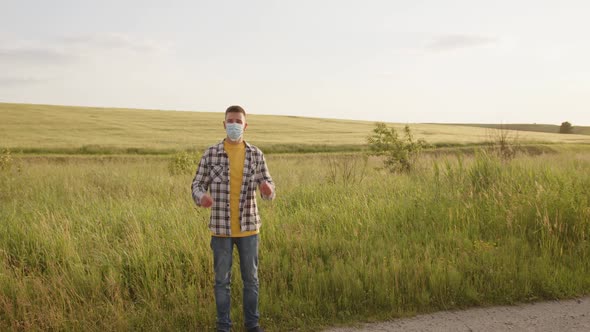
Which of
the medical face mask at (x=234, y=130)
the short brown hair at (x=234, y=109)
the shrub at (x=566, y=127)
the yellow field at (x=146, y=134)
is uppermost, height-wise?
the shrub at (x=566, y=127)

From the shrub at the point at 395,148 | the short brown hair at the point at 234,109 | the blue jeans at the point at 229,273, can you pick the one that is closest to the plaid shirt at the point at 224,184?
the blue jeans at the point at 229,273

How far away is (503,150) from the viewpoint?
41.7ft

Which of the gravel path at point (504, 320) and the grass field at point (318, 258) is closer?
the gravel path at point (504, 320)

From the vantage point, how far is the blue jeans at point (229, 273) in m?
4.30

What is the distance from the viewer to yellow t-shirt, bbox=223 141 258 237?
4.29 m

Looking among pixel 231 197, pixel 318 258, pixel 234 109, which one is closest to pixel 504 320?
pixel 318 258

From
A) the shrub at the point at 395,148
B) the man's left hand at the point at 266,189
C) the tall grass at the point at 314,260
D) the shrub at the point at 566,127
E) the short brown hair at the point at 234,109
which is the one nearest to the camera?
the man's left hand at the point at 266,189

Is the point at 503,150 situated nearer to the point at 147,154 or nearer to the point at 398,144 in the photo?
the point at 398,144

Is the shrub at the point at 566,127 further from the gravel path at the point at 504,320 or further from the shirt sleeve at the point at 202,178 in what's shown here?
the shirt sleeve at the point at 202,178

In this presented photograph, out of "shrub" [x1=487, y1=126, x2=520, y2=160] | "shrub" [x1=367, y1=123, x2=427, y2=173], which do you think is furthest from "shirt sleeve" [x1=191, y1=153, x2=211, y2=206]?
"shrub" [x1=367, y1=123, x2=427, y2=173]

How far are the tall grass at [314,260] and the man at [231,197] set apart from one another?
62 cm

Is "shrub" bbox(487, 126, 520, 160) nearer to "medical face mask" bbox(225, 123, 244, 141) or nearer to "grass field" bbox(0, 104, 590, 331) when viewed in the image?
"grass field" bbox(0, 104, 590, 331)

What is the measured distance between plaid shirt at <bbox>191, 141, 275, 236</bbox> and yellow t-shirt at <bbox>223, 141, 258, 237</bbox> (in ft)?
0.10

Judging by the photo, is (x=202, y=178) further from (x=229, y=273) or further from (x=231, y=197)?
(x=229, y=273)
